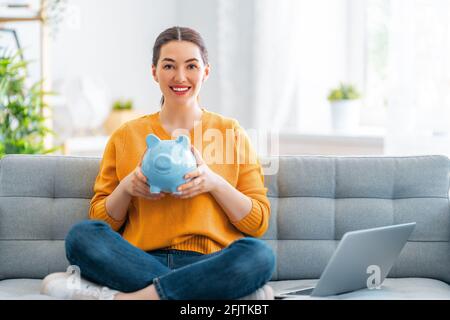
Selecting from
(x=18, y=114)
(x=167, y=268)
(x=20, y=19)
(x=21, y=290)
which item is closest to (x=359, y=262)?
(x=167, y=268)

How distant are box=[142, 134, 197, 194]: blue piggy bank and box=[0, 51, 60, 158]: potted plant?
1473 millimetres

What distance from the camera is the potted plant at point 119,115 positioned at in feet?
13.5

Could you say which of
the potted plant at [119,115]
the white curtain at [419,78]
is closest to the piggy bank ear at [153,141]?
the white curtain at [419,78]

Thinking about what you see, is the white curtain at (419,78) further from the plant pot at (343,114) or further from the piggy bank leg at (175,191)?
the piggy bank leg at (175,191)

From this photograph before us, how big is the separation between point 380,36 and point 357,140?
0.71m

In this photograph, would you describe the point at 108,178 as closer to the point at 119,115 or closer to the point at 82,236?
the point at 82,236

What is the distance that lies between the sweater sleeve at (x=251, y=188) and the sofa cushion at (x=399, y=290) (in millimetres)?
181

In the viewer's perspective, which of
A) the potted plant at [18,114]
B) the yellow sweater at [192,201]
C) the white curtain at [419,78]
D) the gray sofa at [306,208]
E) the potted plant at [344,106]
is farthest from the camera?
the potted plant at [344,106]

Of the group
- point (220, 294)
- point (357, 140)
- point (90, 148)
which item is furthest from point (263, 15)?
point (220, 294)

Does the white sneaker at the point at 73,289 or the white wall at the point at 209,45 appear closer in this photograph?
the white sneaker at the point at 73,289

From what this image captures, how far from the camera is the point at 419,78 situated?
3.36 meters

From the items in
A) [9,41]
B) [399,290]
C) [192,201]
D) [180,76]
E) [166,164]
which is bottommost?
[399,290]

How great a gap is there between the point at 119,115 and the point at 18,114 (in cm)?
93
